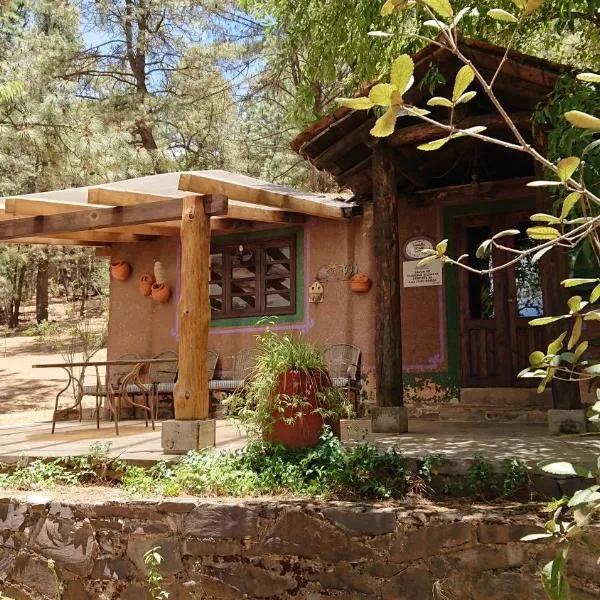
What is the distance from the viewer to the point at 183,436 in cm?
491

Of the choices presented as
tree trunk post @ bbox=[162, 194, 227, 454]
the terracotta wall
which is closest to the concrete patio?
tree trunk post @ bbox=[162, 194, 227, 454]

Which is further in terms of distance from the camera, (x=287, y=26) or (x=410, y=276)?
(x=410, y=276)

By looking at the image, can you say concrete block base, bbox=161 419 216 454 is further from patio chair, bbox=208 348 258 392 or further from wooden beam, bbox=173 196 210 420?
patio chair, bbox=208 348 258 392

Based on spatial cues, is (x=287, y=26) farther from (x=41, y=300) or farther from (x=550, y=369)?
(x=41, y=300)

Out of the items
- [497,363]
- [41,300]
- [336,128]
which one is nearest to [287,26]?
[336,128]

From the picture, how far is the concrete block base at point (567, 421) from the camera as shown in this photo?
5.34m

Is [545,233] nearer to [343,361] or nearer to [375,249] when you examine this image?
[375,249]

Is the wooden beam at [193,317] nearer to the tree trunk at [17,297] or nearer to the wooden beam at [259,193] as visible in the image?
the wooden beam at [259,193]

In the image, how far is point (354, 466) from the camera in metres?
4.13

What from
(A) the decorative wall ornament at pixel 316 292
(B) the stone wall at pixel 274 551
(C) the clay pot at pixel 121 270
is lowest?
(B) the stone wall at pixel 274 551

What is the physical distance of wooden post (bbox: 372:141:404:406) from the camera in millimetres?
5977

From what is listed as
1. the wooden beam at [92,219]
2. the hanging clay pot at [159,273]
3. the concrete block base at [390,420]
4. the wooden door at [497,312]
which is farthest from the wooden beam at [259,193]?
the hanging clay pot at [159,273]

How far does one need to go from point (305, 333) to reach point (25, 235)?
363cm

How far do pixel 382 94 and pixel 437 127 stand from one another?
4.61 metres
